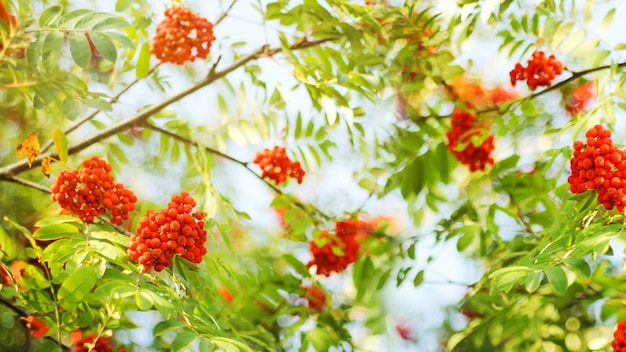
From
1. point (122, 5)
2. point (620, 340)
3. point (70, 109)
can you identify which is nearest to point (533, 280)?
point (620, 340)

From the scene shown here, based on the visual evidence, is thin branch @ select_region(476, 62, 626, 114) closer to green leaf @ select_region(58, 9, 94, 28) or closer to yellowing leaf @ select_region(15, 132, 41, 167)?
green leaf @ select_region(58, 9, 94, 28)

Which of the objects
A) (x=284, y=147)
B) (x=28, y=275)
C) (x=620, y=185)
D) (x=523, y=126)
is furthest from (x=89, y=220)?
(x=523, y=126)

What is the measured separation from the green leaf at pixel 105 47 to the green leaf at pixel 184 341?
0.49 metres

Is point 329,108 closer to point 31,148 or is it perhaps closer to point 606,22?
point 31,148

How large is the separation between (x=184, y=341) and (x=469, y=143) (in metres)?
1.13

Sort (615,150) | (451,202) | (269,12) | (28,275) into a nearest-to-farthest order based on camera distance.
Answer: (615,150), (28,275), (269,12), (451,202)

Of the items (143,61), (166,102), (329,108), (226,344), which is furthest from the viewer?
(166,102)

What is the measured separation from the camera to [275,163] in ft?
6.55

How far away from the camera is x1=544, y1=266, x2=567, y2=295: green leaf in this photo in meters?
1.06

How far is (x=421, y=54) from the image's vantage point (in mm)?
1997

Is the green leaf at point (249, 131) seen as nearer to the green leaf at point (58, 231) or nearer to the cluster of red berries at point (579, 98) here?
the green leaf at point (58, 231)

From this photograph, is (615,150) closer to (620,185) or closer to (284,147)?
(620,185)

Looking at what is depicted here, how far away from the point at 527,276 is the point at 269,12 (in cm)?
105

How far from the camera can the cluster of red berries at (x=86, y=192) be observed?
1.40 m
